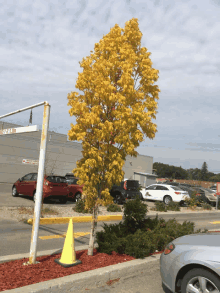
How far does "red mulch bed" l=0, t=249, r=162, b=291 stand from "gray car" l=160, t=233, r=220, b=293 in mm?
1378

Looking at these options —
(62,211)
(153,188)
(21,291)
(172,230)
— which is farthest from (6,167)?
(21,291)

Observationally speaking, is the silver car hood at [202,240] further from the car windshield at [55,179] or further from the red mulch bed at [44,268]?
the car windshield at [55,179]

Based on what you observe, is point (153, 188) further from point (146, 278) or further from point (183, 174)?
point (183, 174)

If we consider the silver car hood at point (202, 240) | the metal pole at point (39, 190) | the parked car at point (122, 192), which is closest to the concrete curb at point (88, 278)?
the metal pole at point (39, 190)

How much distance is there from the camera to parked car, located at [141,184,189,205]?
21328 millimetres

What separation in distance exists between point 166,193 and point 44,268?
59.6 feet

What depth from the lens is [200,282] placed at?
3596 millimetres

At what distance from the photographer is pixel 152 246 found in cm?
570

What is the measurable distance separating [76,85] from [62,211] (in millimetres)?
8521

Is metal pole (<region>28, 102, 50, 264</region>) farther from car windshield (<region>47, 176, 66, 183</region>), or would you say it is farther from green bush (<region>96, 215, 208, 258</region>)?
car windshield (<region>47, 176, 66, 183</region>)

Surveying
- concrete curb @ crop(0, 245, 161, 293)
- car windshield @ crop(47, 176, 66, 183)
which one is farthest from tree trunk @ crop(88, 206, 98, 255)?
car windshield @ crop(47, 176, 66, 183)

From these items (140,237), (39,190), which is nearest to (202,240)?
(140,237)

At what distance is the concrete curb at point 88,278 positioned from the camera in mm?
3751

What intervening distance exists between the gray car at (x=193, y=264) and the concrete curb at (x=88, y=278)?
833 millimetres
